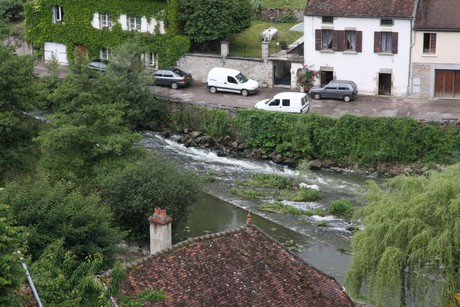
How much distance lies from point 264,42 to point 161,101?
300 inches

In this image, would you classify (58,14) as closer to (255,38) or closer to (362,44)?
(255,38)

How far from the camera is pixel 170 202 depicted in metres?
38.3

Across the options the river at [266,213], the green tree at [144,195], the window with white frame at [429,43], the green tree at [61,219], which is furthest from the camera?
the window with white frame at [429,43]

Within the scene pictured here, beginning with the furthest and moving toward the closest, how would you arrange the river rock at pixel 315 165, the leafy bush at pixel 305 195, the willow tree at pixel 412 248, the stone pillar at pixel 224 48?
the stone pillar at pixel 224 48 < the river rock at pixel 315 165 < the leafy bush at pixel 305 195 < the willow tree at pixel 412 248

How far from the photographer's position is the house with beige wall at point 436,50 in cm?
5372

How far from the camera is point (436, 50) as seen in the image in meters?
54.1

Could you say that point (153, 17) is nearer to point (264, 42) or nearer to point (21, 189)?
point (264, 42)

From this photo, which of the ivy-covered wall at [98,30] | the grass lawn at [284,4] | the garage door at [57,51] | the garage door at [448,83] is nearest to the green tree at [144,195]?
the garage door at [448,83]

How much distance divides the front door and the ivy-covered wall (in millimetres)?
13171

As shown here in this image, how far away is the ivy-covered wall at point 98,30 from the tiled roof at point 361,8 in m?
9.38

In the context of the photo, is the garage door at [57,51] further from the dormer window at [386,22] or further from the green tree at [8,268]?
the green tree at [8,268]

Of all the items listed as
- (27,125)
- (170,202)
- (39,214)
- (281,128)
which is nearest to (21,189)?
(39,214)

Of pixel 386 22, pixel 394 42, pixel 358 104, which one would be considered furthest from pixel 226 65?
pixel 394 42

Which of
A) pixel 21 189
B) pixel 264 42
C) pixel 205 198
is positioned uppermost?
pixel 264 42
